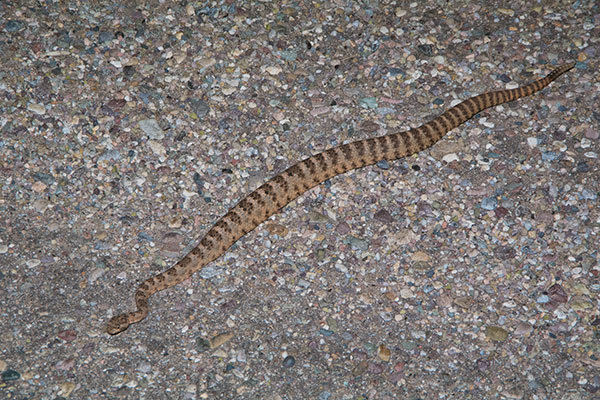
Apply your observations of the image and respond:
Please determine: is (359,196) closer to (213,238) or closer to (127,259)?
(213,238)

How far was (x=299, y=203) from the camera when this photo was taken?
955 cm

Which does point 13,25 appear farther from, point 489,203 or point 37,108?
point 489,203

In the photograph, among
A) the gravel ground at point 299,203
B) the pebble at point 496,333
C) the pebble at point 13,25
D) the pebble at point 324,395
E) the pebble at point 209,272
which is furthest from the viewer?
the pebble at point 13,25

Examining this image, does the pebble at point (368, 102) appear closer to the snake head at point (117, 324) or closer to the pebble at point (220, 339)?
the pebble at point (220, 339)

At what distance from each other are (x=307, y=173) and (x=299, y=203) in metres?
0.44

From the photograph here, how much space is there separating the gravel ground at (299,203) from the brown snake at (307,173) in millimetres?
173

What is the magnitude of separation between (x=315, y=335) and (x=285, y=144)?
10.2 feet

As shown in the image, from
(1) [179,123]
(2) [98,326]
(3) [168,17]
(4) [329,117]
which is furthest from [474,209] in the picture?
(3) [168,17]

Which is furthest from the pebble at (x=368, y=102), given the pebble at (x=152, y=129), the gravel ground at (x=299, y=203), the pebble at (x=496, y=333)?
the pebble at (x=496, y=333)

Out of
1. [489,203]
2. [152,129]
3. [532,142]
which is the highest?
[152,129]

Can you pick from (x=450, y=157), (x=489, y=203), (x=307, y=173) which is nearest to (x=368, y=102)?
(x=450, y=157)

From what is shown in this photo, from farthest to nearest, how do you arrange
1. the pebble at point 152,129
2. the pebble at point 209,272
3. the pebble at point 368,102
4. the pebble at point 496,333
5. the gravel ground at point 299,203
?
the pebble at point 368,102, the pebble at point 152,129, the pebble at point 209,272, the pebble at point 496,333, the gravel ground at point 299,203

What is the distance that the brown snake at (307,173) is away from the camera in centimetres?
871

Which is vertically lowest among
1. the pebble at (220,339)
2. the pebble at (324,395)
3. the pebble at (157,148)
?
the pebble at (324,395)
